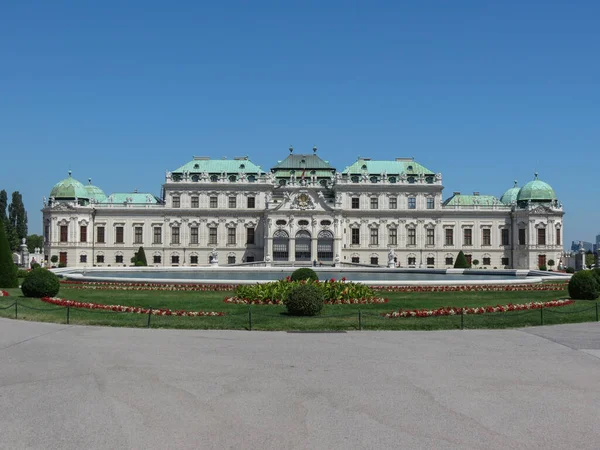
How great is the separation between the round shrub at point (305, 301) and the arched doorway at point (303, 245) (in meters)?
53.2

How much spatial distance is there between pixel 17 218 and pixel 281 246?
43.7 m

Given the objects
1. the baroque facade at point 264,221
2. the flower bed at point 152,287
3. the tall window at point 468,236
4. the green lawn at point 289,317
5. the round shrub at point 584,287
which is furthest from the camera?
the tall window at point 468,236

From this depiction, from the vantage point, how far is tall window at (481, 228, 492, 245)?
3049 inches

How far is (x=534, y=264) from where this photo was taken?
245 ft

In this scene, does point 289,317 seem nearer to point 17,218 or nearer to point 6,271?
point 6,271

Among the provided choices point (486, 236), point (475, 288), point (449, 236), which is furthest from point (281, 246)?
point (475, 288)

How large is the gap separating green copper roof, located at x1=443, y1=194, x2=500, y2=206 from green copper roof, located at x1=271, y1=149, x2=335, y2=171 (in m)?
15.9

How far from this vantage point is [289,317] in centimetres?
2031

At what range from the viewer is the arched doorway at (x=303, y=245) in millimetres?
74062

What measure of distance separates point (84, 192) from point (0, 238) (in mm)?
44544

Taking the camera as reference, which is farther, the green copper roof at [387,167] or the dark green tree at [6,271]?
the green copper roof at [387,167]

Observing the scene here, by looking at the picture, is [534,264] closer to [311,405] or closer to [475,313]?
[475,313]

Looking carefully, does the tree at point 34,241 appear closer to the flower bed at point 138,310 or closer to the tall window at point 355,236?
the tall window at point 355,236

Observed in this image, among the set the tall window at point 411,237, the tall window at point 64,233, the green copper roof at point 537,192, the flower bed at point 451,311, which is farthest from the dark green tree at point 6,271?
the green copper roof at point 537,192
